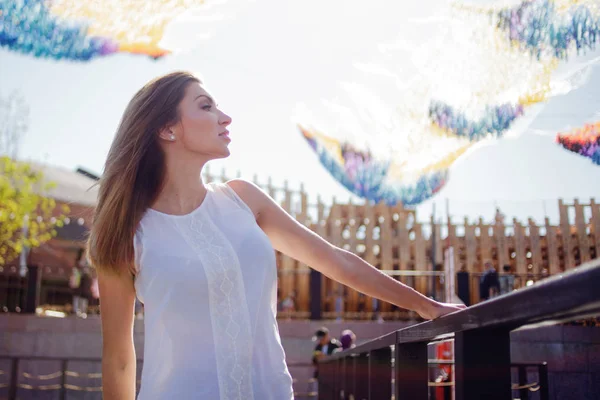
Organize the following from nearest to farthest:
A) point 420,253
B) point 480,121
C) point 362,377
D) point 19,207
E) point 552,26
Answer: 1. point 362,377
2. point 552,26
3. point 480,121
4. point 420,253
5. point 19,207

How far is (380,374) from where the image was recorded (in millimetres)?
2250

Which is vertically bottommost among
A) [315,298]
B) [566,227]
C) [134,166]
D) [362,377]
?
[362,377]

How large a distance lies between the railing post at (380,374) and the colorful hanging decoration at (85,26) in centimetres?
692

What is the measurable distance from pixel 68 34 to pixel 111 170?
808 centimetres

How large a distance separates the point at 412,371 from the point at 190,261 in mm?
598

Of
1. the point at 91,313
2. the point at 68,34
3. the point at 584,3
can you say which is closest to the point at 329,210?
the point at 91,313

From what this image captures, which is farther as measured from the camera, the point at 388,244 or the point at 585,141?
the point at 388,244

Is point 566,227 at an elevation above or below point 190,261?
above

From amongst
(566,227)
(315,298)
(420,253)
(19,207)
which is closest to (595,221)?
(566,227)

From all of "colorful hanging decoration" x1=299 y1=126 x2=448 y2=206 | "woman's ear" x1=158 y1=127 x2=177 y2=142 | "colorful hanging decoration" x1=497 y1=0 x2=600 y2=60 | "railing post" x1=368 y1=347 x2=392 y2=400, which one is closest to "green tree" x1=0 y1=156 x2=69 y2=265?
"colorful hanging decoration" x1=299 y1=126 x2=448 y2=206

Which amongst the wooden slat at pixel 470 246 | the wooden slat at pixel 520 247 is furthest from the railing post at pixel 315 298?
the wooden slat at pixel 470 246

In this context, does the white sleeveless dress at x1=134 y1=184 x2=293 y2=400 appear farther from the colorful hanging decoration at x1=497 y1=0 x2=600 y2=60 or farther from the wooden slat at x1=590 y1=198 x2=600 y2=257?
the wooden slat at x1=590 y1=198 x2=600 y2=257

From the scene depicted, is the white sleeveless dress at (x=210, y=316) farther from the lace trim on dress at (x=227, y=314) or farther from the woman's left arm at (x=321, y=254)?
the woman's left arm at (x=321, y=254)

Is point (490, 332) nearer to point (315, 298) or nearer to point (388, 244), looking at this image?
point (315, 298)
